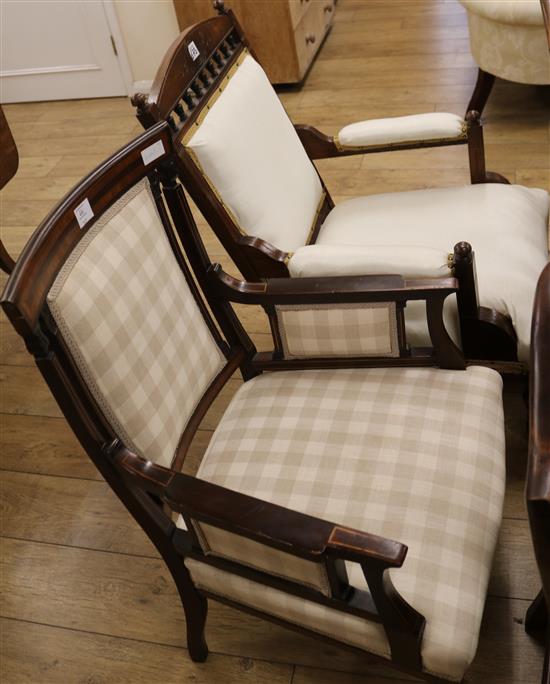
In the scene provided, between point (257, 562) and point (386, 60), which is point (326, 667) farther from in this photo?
point (386, 60)

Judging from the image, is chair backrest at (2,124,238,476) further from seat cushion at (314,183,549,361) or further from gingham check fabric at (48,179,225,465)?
seat cushion at (314,183,549,361)

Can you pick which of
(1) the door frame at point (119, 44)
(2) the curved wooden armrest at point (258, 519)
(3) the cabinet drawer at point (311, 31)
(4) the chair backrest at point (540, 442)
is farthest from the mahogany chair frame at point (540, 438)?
(1) the door frame at point (119, 44)

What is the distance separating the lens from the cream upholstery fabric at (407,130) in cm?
199

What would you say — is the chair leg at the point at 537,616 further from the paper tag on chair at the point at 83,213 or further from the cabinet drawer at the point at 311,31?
the cabinet drawer at the point at 311,31

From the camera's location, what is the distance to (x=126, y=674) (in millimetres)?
1628

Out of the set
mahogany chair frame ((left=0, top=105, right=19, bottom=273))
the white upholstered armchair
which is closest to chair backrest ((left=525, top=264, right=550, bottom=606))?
the white upholstered armchair

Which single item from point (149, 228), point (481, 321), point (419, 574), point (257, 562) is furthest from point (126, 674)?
point (481, 321)

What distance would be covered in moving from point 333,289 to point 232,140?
45 cm

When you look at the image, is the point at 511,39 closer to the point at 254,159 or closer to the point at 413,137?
the point at 413,137

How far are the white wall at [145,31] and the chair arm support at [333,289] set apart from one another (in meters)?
2.59

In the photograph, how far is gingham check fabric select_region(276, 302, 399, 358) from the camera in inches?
58.7

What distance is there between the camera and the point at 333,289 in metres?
1.47

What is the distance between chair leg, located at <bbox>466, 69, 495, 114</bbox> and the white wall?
1.48m

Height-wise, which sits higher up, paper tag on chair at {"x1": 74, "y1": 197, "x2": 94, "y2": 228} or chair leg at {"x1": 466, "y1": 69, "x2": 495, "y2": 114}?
paper tag on chair at {"x1": 74, "y1": 197, "x2": 94, "y2": 228}
